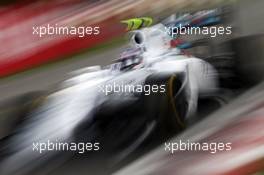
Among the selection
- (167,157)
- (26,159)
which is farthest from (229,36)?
(26,159)

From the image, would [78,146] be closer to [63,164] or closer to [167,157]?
[63,164]

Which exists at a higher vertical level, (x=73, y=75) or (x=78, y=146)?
(x=73, y=75)

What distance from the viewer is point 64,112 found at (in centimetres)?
175

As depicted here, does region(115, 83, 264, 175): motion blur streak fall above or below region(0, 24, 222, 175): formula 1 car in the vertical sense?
below

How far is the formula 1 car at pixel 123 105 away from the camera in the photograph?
174 centimetres

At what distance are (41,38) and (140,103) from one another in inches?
10.7

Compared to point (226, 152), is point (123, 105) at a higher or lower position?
higher

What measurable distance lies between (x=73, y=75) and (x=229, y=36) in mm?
373

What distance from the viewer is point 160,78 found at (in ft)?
5.74

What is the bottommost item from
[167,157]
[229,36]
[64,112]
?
[167,157]

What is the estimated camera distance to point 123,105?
1.75 meters

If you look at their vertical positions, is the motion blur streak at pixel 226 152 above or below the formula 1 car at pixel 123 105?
below

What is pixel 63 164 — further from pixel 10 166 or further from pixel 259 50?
pixel 259 50

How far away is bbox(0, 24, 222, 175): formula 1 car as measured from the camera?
5.71 ft
